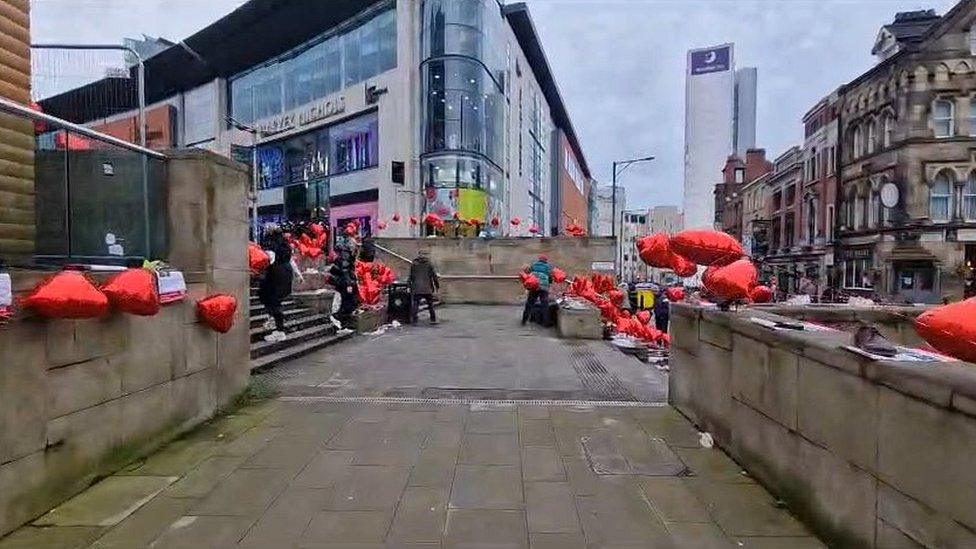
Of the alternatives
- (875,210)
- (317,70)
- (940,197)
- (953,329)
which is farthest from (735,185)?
(953,329)

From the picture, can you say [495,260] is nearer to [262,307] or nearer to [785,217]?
[262,307]

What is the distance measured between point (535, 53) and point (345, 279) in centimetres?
3640

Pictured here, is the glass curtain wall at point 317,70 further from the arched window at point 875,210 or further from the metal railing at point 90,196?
the arched window at point 875,210

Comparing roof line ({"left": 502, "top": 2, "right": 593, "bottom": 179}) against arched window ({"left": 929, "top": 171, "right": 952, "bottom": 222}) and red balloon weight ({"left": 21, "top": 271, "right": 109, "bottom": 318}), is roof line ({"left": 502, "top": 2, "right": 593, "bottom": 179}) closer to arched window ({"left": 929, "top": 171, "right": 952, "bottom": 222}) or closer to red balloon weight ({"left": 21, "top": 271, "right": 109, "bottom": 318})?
arched window ({"left": 929, "top": 171, "right": 952, "bottom": 222})

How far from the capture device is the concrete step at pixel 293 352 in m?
7.81

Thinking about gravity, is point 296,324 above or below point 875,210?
below

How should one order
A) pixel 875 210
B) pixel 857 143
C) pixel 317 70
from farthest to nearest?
1. pixel 857 143
2. pixel 875 210
3. pixel 317 70

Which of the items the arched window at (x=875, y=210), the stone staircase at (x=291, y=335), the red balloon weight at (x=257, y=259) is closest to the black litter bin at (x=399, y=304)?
the stone staircase at (x=291, y=335)

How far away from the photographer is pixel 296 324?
33.8 ft

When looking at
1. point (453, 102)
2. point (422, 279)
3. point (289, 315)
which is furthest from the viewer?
point (453, 102)

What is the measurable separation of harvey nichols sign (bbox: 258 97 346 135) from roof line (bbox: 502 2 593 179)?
38.6 ft

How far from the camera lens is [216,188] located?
18.4 ft

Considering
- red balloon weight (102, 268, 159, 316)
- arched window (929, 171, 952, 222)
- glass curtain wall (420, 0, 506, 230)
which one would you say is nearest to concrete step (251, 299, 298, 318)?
red balloon weight (102, 268, 159, 316)

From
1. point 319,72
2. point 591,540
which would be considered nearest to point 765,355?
point 591,540
